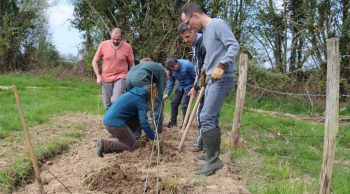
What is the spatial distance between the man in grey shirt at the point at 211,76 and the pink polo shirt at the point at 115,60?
2.70m

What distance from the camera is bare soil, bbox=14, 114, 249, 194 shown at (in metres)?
4.48

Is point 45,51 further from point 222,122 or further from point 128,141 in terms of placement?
point 128,141

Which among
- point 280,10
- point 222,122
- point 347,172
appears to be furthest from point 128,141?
point 280,10

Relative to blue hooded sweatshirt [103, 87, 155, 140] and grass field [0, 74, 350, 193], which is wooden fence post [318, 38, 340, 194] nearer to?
grass field [0, 74, 350, 193]

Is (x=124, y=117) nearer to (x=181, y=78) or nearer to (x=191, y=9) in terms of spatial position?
(x=191, y=9)

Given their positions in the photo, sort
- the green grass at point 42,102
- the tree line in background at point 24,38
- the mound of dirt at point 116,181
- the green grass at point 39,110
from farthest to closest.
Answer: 1. the tree line in background at point 24,38
2. the green grass at point 42,102
3. the green grass at point 39,110
4. the mound of dirt at point 116,181

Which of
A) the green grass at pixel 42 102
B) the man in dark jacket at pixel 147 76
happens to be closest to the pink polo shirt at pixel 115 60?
the man in dark jacket at pixel 147 76

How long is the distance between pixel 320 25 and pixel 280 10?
5.69 ft

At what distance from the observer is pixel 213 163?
515cm

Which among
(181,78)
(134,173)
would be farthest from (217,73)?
(181,78)

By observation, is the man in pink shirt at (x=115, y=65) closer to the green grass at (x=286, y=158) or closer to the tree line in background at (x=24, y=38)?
the green grass at (x=286, y=158)

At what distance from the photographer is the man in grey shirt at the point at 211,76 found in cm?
501

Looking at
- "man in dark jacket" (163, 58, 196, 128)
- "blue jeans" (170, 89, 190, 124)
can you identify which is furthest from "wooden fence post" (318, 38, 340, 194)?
"blue jeans" (170, 89, 190, 124)

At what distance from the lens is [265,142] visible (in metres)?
7.77
